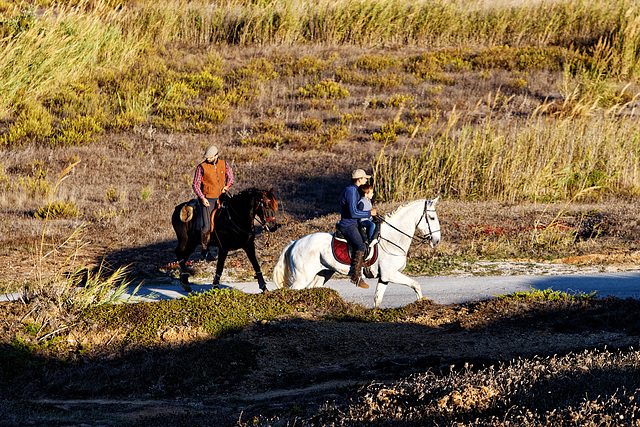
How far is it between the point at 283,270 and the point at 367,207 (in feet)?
6.05

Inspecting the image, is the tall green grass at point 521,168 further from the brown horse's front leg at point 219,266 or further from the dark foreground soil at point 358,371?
the dark foreground soil at point 358,371

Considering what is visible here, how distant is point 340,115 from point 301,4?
980 cm

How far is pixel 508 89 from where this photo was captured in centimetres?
3036

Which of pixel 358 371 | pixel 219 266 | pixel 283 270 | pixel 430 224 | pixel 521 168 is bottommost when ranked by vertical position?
pixel 219 266

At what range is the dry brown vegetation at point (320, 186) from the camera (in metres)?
6.84

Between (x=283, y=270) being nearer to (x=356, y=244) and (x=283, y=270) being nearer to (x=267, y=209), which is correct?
(x=267, y=209)

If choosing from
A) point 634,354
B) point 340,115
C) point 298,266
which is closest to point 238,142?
point 340,115

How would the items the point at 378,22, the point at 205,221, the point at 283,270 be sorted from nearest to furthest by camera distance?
the point at 283,270 → the point at 205,221 → the point at 378,22

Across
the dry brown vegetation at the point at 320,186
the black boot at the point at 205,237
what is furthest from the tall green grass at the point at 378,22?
the black boot at the point at 205,237

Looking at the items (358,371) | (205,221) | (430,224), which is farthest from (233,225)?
(358,371)

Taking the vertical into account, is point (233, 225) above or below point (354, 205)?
below

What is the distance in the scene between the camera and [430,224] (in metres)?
10.6

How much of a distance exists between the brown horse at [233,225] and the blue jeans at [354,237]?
1470mm

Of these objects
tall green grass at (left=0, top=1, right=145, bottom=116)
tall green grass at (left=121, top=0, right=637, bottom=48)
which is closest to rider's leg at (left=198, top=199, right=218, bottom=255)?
tall green grass at (left=0, top=1, right=145, bottom=116)
